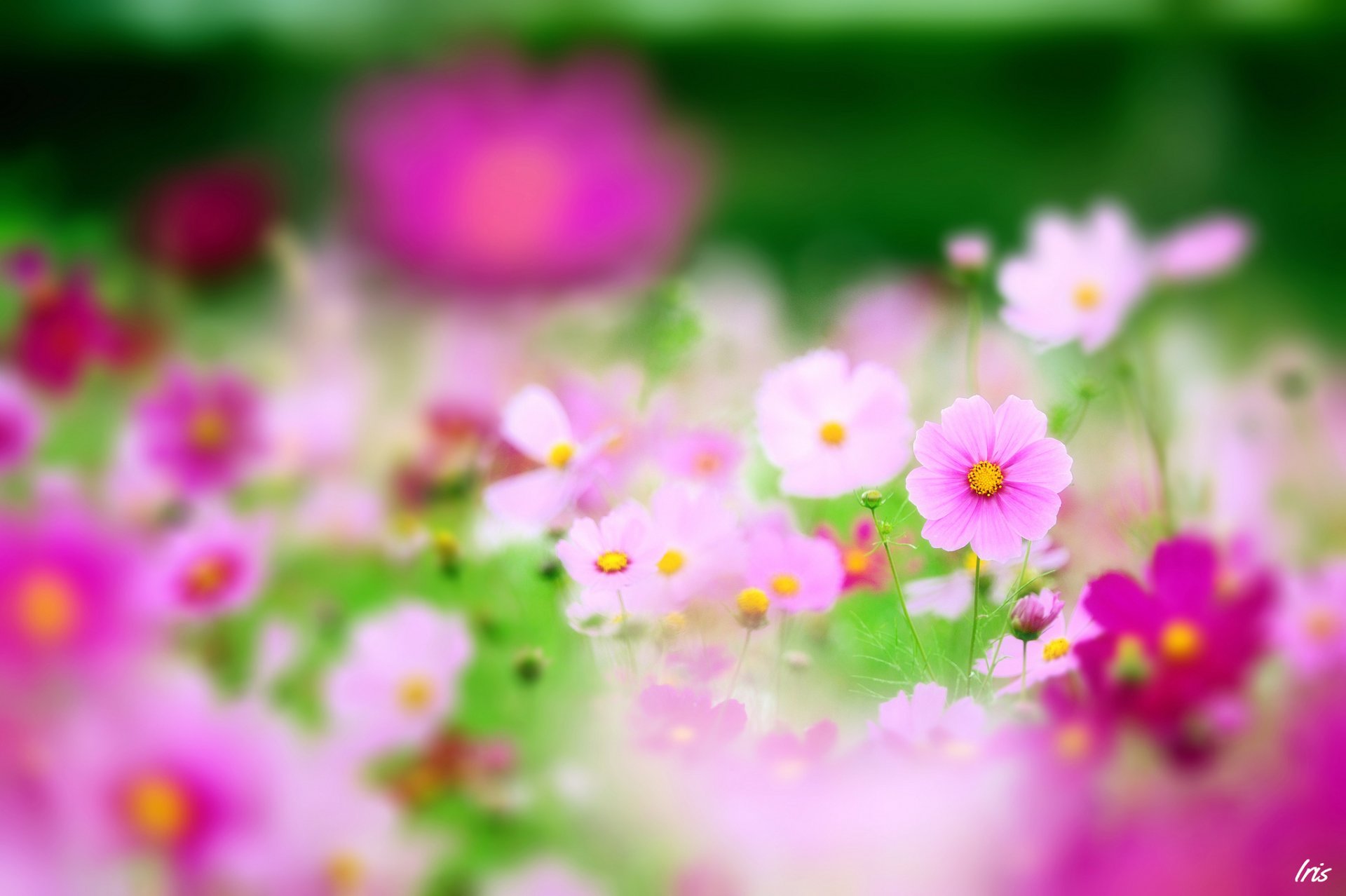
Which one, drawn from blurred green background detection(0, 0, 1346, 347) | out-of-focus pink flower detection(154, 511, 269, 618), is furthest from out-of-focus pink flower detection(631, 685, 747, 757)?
blurred green background detection(0, 0, 1346, 347)

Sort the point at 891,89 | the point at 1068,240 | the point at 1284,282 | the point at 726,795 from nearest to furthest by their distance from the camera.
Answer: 1. the point at 726,795
2. the point at 1068,240
3. the point at 1284,282
4. the point at 891,89

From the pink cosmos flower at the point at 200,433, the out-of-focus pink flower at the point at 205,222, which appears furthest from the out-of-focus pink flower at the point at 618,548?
the out-of-focus pink flower at the point at 205,222

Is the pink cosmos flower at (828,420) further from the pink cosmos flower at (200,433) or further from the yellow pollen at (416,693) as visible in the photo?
the pink cosmos flower at (200,433)

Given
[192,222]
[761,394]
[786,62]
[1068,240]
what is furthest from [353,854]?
[786,62]

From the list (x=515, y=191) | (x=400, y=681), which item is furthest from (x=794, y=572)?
(x=515, y=191)

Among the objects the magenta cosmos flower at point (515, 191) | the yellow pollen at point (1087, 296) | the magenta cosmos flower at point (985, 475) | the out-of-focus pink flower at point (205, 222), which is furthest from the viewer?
the magenta cosmos flower at point (515, 191)

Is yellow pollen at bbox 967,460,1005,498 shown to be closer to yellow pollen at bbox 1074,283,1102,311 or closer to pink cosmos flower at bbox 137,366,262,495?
yellow pollen at bbox 1074,283,1102,311

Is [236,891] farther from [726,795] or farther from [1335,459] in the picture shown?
[1335,459]
